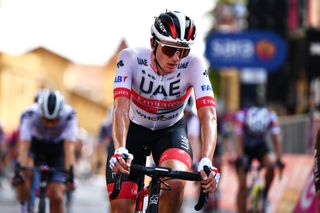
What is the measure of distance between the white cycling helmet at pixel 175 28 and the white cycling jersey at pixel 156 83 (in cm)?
52

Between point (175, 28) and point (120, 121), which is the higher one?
point (175, 28)

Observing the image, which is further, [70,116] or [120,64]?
[70,116]

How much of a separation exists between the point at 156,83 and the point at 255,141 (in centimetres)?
860

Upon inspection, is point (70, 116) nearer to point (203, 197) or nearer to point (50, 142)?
point (50, 142)

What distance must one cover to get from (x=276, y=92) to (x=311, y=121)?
29948 millimetres

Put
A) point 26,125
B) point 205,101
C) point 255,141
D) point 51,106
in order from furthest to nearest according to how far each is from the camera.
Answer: point 255,141
point 26,125
point 51,106
point 205,101

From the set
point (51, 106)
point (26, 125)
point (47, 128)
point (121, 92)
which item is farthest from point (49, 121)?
point (121, 92)

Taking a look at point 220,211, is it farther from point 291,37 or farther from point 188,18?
point 291,37

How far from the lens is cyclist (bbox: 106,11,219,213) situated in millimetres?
9047

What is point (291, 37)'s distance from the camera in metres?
50.5

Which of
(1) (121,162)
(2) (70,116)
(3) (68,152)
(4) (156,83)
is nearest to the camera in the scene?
(1) (121,162)

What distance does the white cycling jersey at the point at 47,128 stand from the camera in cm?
1420

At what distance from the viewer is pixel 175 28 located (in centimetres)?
899

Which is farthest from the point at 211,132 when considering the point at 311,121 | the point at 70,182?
the point at 311,121
